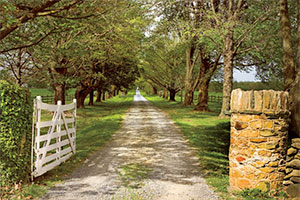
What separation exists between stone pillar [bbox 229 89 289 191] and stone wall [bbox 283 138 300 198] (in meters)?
0.16

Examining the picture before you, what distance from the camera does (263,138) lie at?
5.81 metres

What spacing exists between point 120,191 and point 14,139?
2.83 m

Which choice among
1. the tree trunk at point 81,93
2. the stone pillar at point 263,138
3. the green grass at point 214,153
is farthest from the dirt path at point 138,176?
the tree trunk at point 81,93

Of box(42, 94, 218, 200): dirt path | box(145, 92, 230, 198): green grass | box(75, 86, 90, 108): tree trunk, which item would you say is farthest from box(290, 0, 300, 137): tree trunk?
box(75, 86, 90, 108): tree trunk

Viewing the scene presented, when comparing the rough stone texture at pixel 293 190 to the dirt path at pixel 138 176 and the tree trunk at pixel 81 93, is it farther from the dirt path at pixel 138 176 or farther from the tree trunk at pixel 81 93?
the tree trunk at pixel 81 93

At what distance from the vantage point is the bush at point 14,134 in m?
5.82

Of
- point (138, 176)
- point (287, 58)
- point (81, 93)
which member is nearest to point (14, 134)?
point (138, 176)

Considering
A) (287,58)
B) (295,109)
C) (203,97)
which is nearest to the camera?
(295,109)

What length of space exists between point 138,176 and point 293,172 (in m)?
3.95

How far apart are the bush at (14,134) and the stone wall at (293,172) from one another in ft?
20.8

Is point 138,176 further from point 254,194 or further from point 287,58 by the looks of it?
point 287,58

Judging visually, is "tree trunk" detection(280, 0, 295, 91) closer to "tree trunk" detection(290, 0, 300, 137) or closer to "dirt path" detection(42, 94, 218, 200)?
"tree trunk" detection(290, 0, 300, 137)

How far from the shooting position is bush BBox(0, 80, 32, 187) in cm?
582

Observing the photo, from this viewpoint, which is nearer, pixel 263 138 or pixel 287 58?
pixel 263 138
